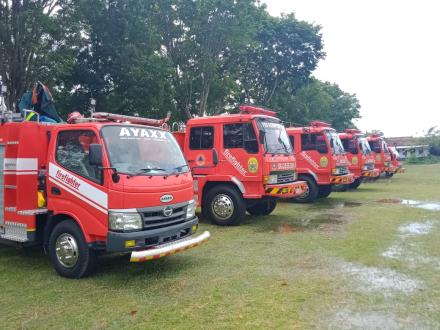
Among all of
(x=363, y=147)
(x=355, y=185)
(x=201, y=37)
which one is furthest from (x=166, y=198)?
(x=201, y=37)

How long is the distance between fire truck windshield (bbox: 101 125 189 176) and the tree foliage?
10.3m

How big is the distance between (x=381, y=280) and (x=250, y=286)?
1765 mm

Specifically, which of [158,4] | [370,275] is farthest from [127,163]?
[158,4]

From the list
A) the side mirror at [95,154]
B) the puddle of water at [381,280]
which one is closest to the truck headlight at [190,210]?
the side mirror at [95,154]

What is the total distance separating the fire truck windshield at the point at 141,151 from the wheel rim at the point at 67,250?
3.89 feet

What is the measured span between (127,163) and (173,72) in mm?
14173

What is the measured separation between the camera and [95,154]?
191 inches

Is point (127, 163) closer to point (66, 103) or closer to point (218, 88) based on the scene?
point (66, 103)

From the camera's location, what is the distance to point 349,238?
765 cm

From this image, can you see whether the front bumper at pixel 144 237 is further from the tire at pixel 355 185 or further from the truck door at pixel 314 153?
the tire at pixel 355 185

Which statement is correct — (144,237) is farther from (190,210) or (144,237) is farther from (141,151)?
(141,151)

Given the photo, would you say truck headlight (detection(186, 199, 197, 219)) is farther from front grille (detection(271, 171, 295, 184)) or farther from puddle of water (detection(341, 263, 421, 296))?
front grille (detection(271, 171, 295, 184))

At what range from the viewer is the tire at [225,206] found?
8854 millimetres


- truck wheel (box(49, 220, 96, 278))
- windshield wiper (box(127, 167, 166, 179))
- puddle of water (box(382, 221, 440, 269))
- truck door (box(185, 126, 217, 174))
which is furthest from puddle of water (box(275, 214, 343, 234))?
truck wheel (box(49, 220, 96, 278))
